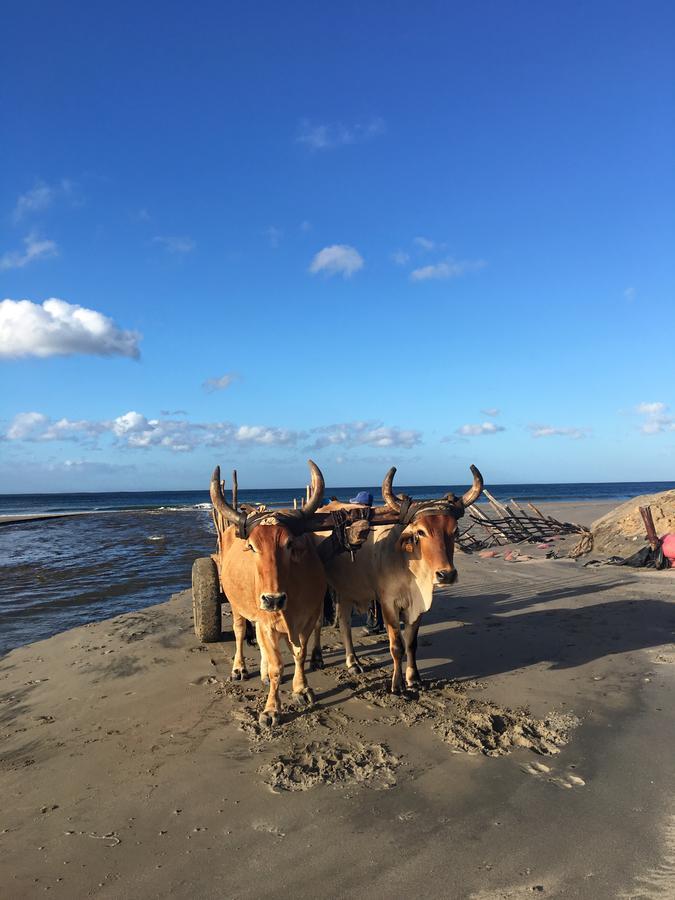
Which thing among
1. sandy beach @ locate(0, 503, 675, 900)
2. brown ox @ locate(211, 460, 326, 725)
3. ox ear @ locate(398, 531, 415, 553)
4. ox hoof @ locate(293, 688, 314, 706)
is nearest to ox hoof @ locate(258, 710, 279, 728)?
brown ox @ locate(211, 460, 326, 725)

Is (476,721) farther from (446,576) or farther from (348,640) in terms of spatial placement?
(348,640)

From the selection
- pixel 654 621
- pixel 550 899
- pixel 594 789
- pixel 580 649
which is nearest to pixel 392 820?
pixel 550 899

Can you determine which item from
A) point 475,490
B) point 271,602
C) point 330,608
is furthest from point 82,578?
point 475,490

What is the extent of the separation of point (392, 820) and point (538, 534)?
54.0ft

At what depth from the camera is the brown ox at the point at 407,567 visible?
18.2 ft

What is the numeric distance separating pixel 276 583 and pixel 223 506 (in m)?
1.15

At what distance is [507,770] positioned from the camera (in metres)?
4.15

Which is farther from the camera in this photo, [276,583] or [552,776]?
[276,583]

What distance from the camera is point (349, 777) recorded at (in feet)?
13.4

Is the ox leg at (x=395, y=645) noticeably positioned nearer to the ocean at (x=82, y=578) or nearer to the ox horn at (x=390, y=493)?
the ox horn at (x=390, y=493)

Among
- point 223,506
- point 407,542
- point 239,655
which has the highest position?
point 223,506

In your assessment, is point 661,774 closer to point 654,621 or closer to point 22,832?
Answer: point 22,832

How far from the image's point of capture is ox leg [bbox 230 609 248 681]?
6.34 m

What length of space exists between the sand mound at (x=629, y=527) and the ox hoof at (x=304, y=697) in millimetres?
11119
